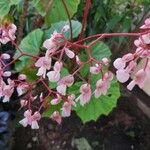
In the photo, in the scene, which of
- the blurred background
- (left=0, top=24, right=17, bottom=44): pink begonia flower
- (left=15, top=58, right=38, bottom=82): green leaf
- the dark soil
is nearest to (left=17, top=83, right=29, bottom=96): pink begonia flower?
(left=0, top=24, right=17, bottom=44): pink begonia flower

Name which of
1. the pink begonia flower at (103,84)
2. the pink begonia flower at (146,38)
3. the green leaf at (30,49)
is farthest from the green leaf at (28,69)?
the pink begonia flower at (146,38)

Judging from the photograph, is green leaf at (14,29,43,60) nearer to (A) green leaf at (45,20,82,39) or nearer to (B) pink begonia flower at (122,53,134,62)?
(A) green leaf at (45,20,82,39)

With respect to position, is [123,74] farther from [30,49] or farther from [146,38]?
[30,49]

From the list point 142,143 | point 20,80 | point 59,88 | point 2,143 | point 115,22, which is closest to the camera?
point 59,88

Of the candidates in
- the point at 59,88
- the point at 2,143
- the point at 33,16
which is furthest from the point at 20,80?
the point at 33,16

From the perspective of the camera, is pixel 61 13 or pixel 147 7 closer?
pixel 61 13

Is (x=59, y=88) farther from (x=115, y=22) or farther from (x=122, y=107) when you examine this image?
(x=122, y=107)

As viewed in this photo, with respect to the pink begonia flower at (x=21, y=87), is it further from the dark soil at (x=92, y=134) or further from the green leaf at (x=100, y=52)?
the dark soil at (x=92, y=134)
